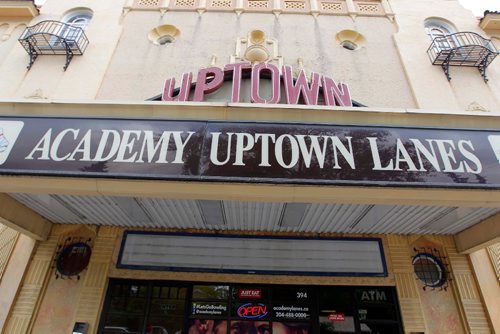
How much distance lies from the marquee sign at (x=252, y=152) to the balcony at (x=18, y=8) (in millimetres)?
8858

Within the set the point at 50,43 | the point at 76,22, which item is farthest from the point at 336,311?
the point at 76,22

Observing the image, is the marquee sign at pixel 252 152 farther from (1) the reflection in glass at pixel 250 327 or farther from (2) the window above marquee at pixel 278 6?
(2) the window above marquee at pixel 278 6

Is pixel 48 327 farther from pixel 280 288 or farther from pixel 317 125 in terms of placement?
pixel 317 125

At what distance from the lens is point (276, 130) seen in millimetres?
5441

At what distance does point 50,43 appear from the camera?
11008mm

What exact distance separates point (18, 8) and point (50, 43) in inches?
98.1

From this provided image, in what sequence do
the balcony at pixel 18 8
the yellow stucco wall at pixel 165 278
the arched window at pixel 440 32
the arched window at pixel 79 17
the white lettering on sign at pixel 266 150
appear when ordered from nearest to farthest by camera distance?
the white lettering on sign at pixel 266 150
the yellow stucco wall at pixel 165 278
the arched window at pixel 440 32
the balcony at pixel 18 8
the arched window at pixel 79 17

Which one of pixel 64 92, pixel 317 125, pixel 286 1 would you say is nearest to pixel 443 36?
pixel 286 1

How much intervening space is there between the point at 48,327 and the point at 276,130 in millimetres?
6929

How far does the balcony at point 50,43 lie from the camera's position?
1072 centimetres

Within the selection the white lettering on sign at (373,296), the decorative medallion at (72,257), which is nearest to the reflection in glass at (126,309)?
the decorative medallion at (72,257)

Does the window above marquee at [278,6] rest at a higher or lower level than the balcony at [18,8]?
higher

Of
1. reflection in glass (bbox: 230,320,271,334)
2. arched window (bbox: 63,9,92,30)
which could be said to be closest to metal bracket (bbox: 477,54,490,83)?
reflection in glass (bbox: 230,320,271,334)

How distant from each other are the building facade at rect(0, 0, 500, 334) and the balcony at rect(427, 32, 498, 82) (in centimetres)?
7
